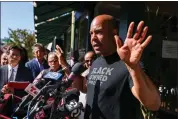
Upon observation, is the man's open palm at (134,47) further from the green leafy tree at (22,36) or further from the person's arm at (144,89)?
the green leafy tree at (22,36)

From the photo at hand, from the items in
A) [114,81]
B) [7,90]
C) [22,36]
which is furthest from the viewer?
[22,36]

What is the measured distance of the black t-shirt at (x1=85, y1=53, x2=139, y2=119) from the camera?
6.29ft

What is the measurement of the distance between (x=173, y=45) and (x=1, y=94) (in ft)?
12.5

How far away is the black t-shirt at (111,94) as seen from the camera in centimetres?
192

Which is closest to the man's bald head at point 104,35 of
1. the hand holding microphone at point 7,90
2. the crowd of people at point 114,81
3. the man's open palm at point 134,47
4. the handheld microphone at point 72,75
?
the crowd of people at point 114,81

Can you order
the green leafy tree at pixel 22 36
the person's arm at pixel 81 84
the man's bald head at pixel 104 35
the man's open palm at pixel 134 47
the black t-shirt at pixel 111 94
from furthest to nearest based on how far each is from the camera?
A: the green leafy tree at pixel 22 36
the person's arm at pixel 81 84
the man's bald head at pixel 104 35
the black t-shirt at pixel 111 94
the man's open palm at pixel 134 47

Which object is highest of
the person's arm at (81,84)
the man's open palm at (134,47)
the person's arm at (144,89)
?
the man's open palm at (134,47)

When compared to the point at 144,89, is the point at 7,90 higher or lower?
lower

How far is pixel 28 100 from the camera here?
2.21 m

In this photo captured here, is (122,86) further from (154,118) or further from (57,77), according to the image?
(154,118)

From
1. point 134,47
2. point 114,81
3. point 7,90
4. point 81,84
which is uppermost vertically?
point 134,47

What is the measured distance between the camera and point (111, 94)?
196 centimetres

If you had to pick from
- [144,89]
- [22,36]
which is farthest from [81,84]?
[22,36]

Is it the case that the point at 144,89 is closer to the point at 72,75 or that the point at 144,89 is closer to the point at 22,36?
the point at 72,75
